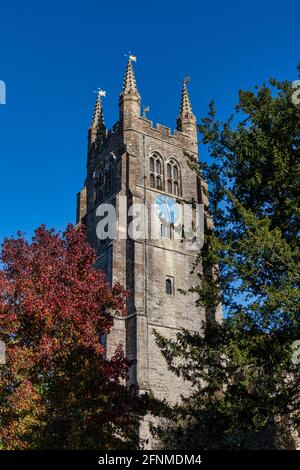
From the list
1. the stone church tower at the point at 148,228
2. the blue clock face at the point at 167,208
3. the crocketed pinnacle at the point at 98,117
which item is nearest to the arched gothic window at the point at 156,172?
the stone church tower at the point at 148,228

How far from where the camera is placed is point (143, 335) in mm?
33969

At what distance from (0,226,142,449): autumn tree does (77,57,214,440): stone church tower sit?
56.0 feet

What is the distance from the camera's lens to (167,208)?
137 feet

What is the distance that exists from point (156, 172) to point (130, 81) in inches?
323

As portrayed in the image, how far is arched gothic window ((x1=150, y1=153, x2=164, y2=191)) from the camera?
140ft

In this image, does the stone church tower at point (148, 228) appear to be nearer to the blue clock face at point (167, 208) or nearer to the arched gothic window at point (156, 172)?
the arched gothic window at point (156, 172)

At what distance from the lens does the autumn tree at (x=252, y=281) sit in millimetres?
13094

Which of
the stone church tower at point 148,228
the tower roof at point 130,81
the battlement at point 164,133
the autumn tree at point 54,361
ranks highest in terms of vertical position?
the tower roof at point 130,81

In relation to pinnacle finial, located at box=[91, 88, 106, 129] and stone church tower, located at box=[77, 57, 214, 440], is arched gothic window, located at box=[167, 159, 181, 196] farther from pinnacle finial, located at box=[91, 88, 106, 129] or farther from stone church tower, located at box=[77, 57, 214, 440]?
pinnacle finial, located at box=[91, 88, 106, 129]

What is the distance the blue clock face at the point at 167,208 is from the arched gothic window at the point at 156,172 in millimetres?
1026

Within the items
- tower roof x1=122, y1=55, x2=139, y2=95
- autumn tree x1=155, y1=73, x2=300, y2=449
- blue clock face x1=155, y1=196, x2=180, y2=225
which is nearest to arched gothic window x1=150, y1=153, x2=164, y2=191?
blue clock face x1=155, y1=196, x2=180, y2=225

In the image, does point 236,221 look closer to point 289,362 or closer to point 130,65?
point 289,362
